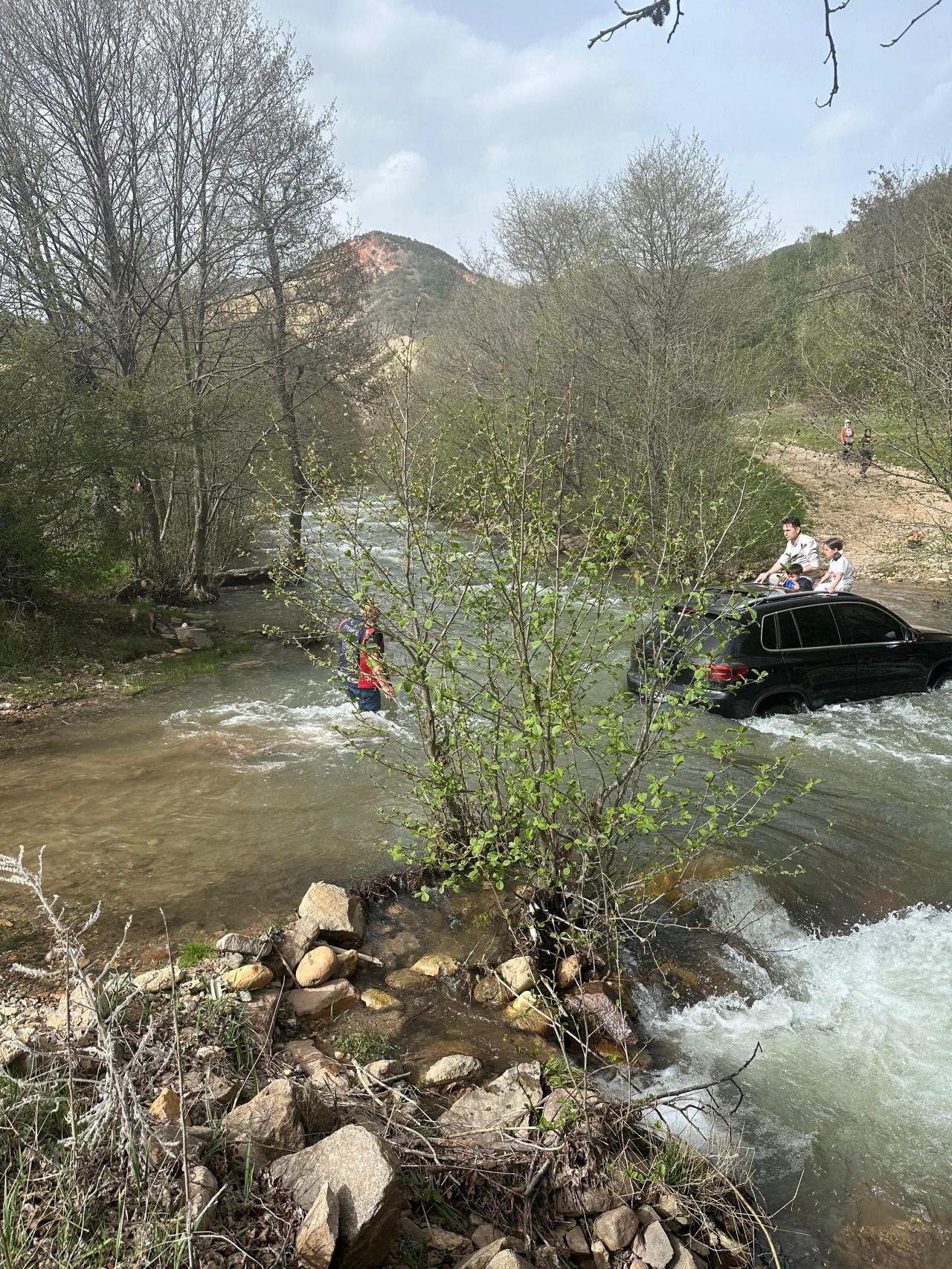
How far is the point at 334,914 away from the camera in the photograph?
5.25 meters

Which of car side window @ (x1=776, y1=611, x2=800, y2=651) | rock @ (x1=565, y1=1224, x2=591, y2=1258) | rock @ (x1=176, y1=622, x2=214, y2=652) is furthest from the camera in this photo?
rock @ (x1=176, y1=622, x2=214, y2=652)

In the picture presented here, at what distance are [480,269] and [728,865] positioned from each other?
3292 cm

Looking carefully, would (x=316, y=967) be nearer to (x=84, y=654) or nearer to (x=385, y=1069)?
(x=385, y=1069)

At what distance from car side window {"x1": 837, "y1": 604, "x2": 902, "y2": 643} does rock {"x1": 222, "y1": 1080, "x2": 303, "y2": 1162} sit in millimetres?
8683

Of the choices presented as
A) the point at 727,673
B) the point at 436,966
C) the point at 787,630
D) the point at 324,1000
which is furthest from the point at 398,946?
the point at 787,630

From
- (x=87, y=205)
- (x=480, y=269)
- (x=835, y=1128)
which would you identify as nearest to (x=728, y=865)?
(x=835, y=1128)

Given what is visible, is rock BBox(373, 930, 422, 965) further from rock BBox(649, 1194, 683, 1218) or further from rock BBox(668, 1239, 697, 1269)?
rock BBox(668, 1239, 697, 1269)

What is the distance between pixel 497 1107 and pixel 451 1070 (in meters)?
0.40

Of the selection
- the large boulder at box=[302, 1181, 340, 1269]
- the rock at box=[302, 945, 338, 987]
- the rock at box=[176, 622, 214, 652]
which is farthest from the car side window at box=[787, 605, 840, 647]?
the rock at box=[176, 622, 214, 652]

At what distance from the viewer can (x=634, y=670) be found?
29.0 ft

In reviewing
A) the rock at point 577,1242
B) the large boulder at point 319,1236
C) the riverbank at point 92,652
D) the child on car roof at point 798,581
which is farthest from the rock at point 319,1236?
the child on car roof at point 798,581

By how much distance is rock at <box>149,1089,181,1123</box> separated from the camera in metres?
3.08

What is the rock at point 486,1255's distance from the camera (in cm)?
287

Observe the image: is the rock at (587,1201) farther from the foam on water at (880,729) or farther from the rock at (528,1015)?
the foam on water at (880,729)
